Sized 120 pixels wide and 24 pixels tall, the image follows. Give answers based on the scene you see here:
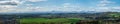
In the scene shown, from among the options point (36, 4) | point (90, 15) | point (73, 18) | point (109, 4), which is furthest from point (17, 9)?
point (109, 4)

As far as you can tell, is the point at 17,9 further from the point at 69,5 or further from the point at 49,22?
the point at 69,5

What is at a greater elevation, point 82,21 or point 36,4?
point 36,4

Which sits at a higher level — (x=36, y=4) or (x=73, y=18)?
(x=36, y=4)

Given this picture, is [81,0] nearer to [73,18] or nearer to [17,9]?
[73,18]

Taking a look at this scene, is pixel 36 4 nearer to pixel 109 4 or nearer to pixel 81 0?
pixel 81 0

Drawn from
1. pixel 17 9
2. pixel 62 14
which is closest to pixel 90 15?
pixel 62 14
